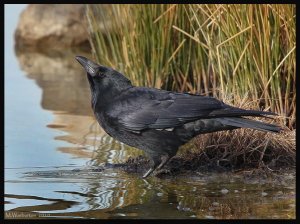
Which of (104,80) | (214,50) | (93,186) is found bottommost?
(93,186)

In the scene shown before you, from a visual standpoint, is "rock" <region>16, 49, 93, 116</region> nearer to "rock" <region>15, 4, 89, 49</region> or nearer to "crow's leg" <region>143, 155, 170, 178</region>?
"rock" <region>15, 4, 89, 49</region>

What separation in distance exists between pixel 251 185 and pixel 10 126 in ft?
12.4

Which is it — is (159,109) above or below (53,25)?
below

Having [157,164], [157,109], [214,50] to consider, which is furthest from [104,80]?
[214,50]

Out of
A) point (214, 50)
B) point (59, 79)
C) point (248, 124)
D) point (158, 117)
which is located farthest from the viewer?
point (59, 79)

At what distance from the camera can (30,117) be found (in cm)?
977

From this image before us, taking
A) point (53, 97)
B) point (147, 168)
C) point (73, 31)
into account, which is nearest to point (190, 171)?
point (147, 168)

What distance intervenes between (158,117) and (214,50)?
4.47 ft

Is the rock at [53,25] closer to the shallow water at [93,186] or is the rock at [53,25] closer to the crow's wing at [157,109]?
the shallow water at [93,186]

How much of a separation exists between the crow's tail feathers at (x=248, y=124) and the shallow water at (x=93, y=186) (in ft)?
1.54

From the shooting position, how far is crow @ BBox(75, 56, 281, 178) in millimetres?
6484

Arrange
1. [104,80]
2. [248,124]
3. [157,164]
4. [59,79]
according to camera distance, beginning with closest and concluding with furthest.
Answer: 1. [248,124]
2. [157,164]
3. [104,80]
4. [59,79]

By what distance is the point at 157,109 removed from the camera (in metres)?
6.64

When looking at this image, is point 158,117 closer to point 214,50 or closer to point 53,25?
point 214,50
